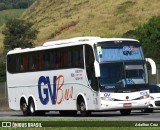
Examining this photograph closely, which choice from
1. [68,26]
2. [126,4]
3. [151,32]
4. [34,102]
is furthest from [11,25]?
[34,102]

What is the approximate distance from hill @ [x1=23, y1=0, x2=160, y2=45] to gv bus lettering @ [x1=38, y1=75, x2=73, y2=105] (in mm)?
68780

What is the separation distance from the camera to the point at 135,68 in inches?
1238

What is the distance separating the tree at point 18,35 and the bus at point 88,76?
68.8 metres

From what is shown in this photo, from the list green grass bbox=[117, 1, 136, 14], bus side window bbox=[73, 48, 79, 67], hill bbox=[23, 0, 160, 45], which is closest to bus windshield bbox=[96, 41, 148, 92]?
bus side window bbox=[73, 48, 79, 67]

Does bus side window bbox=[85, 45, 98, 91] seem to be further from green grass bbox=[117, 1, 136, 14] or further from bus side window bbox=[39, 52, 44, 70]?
green grass bbox=[117, 1, 136, 14]

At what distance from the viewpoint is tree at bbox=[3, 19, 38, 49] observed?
347 feet

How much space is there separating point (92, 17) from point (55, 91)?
295ft

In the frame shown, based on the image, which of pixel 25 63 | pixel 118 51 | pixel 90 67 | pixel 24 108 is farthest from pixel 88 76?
pixel 24 108

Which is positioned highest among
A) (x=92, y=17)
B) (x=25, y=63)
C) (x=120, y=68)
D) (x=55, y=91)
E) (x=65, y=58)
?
(x=92, y=17)

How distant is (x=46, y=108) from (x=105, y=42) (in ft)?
19.3

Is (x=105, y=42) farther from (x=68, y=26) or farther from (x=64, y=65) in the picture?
(x=68, y=26)

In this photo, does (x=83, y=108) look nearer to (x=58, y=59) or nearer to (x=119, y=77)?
(x=119, y=77)

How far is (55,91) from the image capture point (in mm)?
34969

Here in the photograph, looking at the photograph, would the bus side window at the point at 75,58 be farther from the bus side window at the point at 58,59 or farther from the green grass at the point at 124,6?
the green grass at the point at 124,6
